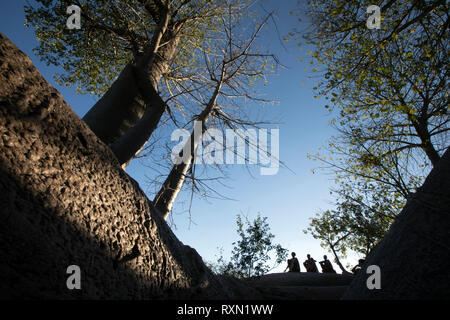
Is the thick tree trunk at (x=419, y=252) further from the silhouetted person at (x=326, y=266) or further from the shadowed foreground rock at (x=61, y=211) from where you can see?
the silhouetted person at (x=326, y=266)

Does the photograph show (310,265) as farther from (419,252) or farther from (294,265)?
(419,252)

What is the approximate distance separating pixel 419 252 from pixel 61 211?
1857mm

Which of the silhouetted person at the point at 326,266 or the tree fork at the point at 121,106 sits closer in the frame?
the tree fork at the point at 121,106

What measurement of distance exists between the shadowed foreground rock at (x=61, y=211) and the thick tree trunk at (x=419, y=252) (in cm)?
117

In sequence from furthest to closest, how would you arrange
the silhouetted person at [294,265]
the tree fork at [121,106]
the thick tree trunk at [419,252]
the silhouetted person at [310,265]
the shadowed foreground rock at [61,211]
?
the silhouetted person at [310,265], the silhouetted person at [294,265], the tree fork at [121,106], the thick tree trunk at [419,252], the shadowed foreground rock at [61,211]

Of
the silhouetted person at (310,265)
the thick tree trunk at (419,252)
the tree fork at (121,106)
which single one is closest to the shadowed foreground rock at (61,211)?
the thick tree trunk at (419,252)

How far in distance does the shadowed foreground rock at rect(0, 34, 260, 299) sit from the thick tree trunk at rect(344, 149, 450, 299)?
3.85ft

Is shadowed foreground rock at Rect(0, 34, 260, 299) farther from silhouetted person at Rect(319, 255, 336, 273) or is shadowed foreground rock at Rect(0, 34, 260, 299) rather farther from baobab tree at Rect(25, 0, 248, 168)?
silhouetted person at Rect(319, 255, 336, 273)

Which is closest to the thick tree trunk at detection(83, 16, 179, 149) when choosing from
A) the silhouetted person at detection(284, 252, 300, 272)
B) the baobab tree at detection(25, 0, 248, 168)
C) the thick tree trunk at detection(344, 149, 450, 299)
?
the baobab tree at detection(25, 0, 248, 168)

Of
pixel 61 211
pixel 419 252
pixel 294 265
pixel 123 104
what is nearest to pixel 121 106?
pixel 123 104

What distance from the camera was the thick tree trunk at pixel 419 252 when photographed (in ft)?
3.96

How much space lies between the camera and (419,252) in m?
1.28

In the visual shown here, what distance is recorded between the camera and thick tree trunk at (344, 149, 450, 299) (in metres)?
1.21
